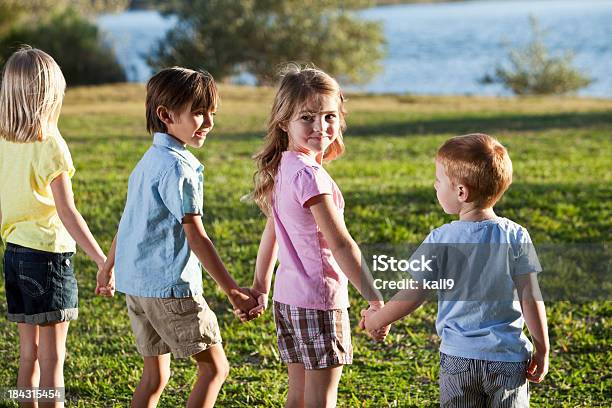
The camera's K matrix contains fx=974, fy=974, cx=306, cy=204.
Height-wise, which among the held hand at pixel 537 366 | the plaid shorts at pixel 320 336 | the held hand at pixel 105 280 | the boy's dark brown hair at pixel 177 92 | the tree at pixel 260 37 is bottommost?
the held hand at pixel 537 366

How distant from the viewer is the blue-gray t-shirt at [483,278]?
3074 millimetres

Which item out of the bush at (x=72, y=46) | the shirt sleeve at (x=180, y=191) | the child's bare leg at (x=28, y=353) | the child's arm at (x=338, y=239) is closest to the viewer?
the child's arm at (x=338, y=239)

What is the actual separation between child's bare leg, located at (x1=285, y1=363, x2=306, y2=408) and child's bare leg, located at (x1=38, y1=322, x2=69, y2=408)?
3.26 ft

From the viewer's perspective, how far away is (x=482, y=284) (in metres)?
3.11

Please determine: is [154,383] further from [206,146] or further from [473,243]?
[206,146]

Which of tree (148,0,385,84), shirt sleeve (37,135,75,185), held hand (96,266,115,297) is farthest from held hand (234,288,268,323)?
tree (148,0,385,84)

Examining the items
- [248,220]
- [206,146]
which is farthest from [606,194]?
[206,146]

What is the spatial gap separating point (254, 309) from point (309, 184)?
57 centimetres

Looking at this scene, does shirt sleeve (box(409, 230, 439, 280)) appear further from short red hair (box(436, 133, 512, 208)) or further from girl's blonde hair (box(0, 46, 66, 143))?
girl's blonde hair (box(0, 46, 66, 143))

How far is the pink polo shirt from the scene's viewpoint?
337 cm

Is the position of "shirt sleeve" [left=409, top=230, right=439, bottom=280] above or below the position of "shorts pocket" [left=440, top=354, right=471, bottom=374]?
above

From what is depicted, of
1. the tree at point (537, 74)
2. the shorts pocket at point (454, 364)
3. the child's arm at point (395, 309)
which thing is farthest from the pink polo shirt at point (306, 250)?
the tree at point (537, 74)

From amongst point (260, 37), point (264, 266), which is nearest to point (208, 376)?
point (264, 266)

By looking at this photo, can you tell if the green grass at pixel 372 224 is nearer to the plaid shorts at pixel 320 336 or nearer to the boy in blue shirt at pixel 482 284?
the plaid shorts at pixel 320 336
